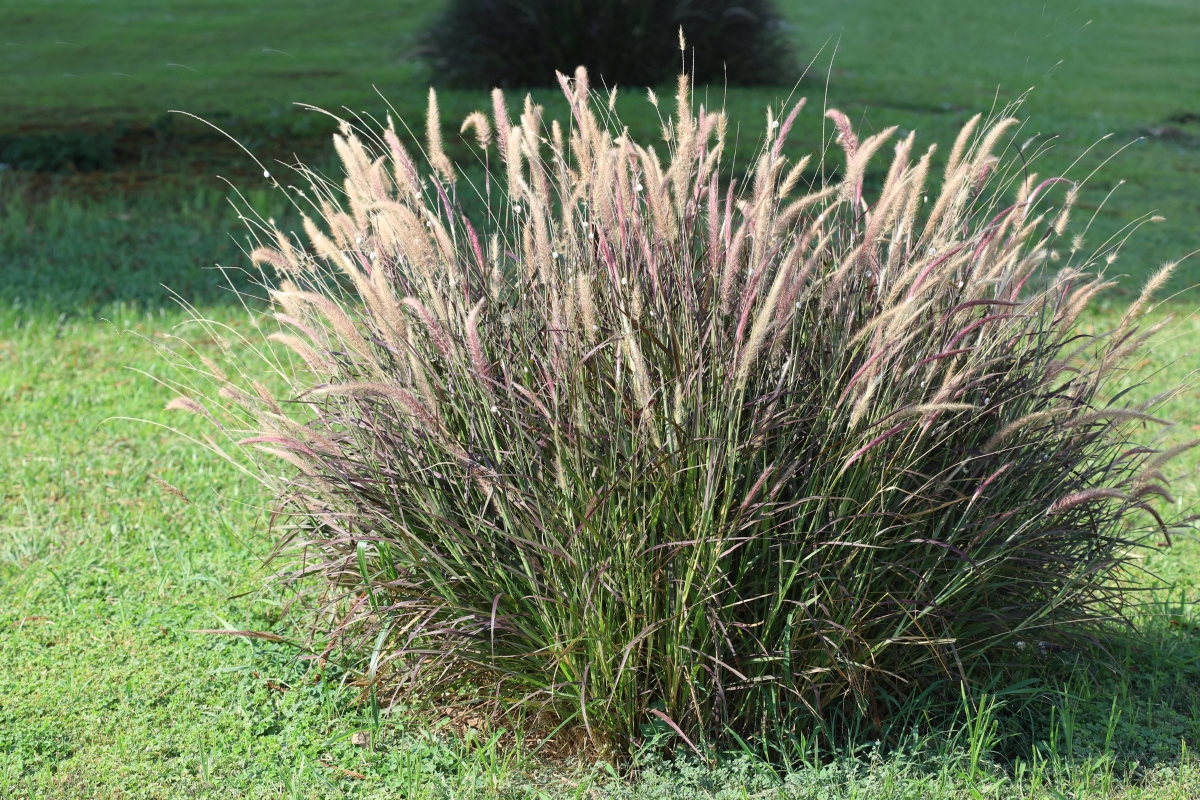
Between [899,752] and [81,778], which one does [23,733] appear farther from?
[899,752]

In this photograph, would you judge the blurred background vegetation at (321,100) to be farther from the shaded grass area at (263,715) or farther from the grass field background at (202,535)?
the shaded grass area at (263,715)

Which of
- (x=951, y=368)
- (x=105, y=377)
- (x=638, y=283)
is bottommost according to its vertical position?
(x=105, y=377)

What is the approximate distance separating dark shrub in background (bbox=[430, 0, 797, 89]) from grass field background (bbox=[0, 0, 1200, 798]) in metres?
0.58

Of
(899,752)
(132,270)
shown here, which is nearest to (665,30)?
(132,270)

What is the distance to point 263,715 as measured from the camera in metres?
Answer: 3.12

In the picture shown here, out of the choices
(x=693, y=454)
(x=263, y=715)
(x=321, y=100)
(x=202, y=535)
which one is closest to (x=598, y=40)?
(x=321, y=100)

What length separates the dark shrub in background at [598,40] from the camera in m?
13.1

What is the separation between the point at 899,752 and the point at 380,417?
151cm

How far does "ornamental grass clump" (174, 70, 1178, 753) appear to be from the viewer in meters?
Result: 2.64

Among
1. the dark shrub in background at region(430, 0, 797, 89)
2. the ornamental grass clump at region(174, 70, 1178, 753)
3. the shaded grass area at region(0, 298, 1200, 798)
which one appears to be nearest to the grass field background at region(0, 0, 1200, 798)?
the shaded grass area at region(0, 298, 1200, 798)

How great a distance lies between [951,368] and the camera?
278 cm

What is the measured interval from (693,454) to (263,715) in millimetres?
1420

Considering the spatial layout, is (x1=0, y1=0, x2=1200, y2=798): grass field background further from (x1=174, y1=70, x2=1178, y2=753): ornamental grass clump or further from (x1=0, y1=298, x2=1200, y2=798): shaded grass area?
(x1=174, y1=70, x2=1178, y2=753): ornamental grass clump

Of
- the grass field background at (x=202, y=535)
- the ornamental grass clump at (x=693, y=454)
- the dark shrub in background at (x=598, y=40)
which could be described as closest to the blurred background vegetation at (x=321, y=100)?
the grass field background at (x=202, y=535)
